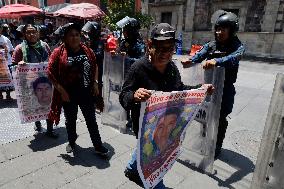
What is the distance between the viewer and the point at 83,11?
14.4 m

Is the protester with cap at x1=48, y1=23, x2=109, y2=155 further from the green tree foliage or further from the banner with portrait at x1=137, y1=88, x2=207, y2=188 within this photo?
the green tree foliage

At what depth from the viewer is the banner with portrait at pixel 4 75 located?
6.37 m

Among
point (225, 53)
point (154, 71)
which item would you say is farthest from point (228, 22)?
point (154, 71)

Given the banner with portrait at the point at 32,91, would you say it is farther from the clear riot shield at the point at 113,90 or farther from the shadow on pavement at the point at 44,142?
the clear riot shield at the point at 113,90

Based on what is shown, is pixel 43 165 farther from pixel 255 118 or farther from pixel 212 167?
pixel 255 118

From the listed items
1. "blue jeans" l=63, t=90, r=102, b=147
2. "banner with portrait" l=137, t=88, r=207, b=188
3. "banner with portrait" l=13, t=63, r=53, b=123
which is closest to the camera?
"banner with portrait" l=137, t=88, r=207, b=188

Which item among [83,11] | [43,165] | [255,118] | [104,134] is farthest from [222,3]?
[43,165]

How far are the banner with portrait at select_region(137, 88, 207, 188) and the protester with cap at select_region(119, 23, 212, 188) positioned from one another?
16 centimetres

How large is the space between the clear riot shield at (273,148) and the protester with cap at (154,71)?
822mm

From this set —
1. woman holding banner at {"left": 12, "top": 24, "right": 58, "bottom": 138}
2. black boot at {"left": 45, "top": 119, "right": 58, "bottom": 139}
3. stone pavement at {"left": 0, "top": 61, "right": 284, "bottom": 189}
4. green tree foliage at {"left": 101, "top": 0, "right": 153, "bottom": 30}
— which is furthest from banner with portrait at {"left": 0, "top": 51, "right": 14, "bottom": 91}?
green tree foliage at {"left": 101, "top": 0, "right": 153, "bottom": 30}

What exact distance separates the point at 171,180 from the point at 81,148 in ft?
5.41

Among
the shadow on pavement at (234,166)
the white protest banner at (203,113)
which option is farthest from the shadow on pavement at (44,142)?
the white protest banner at (203,113)

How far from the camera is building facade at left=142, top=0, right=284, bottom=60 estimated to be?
57.4 ft

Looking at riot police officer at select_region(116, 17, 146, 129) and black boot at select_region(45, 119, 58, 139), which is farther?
riot police officer at select_region(116, 17, 146, 129)
